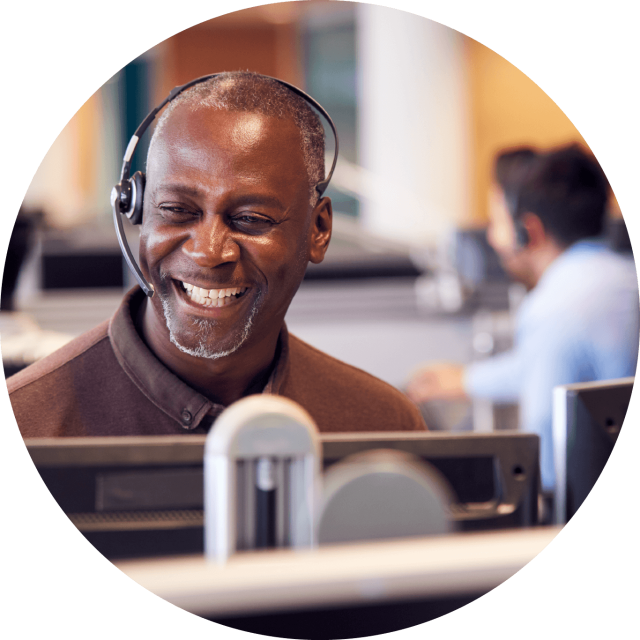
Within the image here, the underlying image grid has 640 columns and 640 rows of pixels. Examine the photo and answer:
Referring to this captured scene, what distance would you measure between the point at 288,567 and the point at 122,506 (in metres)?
0.19

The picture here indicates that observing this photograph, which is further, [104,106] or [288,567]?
[104,106]

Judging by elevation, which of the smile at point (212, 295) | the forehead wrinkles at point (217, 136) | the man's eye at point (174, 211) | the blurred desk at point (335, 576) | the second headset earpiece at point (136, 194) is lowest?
the blurred desk at point (335, 576)

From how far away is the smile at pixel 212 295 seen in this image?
1008mm

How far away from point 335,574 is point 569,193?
1.70 metres

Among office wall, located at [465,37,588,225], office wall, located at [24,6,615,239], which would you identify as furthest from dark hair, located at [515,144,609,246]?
office wall, located at [465,37,588,225]

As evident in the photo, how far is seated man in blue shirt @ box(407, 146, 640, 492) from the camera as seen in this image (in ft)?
6.23

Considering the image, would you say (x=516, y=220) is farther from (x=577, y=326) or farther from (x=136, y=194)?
(x=136, y=194)

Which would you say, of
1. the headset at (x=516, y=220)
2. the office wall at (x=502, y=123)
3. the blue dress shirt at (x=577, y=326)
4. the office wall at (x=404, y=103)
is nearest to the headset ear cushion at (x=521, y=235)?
the headset at (x=516, y=220)

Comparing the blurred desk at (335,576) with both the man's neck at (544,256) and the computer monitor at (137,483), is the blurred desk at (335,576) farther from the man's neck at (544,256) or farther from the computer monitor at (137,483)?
the man's neck at (544,256)

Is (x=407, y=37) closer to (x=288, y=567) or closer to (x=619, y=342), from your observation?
(x=619, y=342)

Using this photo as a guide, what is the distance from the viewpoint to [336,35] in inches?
250

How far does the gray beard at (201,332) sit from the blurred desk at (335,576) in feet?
1.24

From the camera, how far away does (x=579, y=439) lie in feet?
2.90

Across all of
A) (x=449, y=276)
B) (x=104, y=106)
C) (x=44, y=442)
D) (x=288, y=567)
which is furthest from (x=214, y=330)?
(x=104, y=106)
